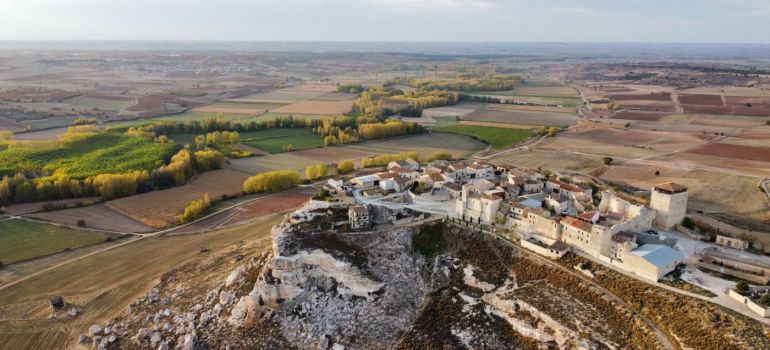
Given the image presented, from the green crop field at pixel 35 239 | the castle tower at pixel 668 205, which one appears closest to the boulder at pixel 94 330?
the green crop field at pixel 35 239

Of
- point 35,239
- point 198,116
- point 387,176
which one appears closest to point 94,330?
point 35,239

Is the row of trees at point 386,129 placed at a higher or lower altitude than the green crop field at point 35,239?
higher

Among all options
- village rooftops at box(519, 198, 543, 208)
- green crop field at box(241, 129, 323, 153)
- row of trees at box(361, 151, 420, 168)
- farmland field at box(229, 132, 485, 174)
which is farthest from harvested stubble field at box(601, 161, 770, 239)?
green crop field at box(241, 129, 323, 153)

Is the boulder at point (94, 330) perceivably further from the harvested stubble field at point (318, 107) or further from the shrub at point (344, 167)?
the harvested stubble field at point (318, 107)

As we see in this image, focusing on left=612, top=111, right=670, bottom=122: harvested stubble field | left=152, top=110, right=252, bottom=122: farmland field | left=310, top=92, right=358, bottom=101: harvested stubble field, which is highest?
left=310, top=92, right=358, bottom=101: harvested stubble field

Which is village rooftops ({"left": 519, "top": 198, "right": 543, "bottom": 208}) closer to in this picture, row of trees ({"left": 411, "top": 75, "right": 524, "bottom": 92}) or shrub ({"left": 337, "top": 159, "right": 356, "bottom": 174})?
shrub ({"left": 337, "top": 159, "right": 356, "bottom": 174})

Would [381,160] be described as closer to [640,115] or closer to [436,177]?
[436,177]

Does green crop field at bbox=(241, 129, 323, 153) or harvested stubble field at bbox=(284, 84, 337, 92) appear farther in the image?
harvested stubble field at bbox=(284, 84, 337, 92)
